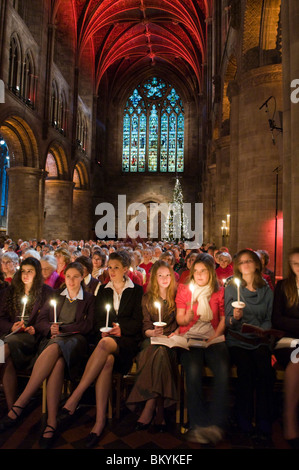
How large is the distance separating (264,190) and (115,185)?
72.0 ft

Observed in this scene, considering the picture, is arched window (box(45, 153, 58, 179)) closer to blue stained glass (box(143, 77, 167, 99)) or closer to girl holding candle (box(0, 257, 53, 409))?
blue stained glass (box(143, 77, 167, 99))

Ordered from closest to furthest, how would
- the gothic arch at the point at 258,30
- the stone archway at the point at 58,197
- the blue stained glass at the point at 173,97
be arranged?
the gothic arch at the point at 258,30 → the stone archway at the point at 58,197 → the blue stained glass at the point at 173,97

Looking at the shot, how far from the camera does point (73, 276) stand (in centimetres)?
342

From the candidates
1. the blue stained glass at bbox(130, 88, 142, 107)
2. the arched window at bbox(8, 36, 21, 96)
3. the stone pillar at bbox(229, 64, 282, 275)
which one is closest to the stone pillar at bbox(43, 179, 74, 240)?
the arched window at bbox(8, 36, 21, 96)

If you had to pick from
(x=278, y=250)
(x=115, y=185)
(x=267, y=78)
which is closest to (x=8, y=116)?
(x=267, y=78)

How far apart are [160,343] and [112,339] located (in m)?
0.45

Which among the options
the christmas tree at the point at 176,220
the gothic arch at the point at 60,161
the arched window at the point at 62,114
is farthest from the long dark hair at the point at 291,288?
the christmas tree at the point at 176,220

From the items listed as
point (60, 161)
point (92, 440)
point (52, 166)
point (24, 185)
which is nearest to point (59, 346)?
point (92, 440)

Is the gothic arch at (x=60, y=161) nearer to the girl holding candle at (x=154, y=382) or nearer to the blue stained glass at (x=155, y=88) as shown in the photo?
the blue stained glass at (x=155, y=88)

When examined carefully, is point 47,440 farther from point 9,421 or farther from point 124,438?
point 124,438

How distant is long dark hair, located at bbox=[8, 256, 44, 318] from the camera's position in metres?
3.47

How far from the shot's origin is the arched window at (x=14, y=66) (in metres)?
13.9

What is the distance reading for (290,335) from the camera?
3074mm
